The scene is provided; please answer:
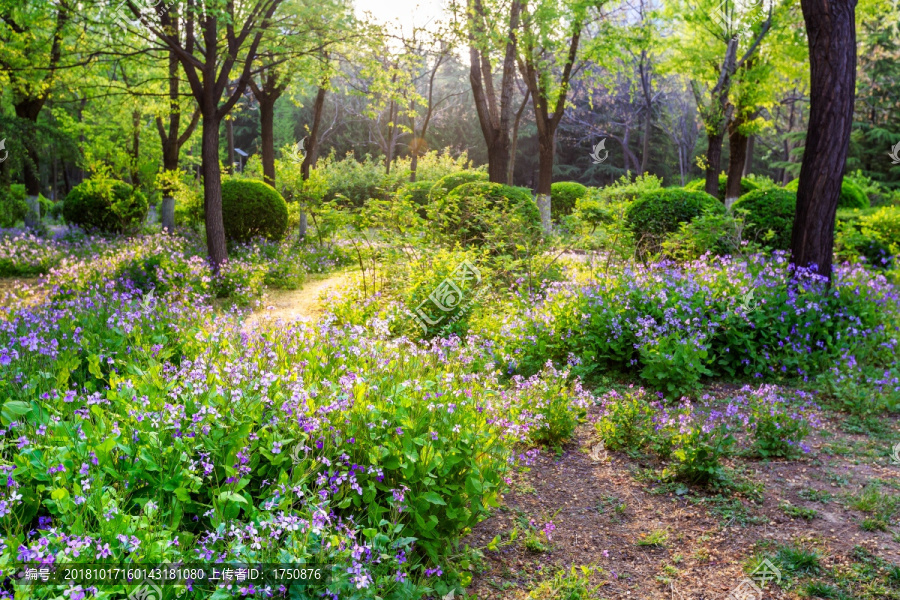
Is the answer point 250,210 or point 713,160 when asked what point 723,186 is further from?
point 250,210

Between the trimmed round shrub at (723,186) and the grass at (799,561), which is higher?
the trimmed round shrub at (723,186)

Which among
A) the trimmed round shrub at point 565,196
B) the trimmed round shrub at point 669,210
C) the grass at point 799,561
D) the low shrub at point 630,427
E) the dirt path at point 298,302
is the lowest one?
the grass at point 799,561

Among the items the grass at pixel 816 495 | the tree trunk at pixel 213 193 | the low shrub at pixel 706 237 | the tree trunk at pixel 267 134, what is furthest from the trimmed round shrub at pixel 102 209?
the grass at pixel 816 495

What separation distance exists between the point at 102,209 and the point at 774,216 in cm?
1453

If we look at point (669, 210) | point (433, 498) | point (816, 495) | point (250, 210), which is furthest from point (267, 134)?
point (816, 495)

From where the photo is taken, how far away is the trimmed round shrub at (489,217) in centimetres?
877

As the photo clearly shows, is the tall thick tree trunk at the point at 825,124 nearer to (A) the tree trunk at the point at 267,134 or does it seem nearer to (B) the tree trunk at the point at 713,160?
(B) the tree trunk at the point at 713,160

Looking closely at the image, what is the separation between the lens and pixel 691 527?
10.7ft

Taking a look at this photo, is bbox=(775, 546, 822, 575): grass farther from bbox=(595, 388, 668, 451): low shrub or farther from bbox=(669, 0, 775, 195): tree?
bbox=(669, 0, 775, 195): tree

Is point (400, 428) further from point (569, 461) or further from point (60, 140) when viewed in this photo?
point (60, 140)

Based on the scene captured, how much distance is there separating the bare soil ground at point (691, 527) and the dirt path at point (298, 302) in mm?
4298

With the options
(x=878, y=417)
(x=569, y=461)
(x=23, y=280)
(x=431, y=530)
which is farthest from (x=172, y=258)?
(x=878, y=417)

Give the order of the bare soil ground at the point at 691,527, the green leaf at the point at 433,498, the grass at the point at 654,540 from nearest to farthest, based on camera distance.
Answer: the green leaf at the point at 433,498
the bare soil ground at the point at 691,527
the grass at the point at 654,540

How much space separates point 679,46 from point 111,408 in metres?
17.2
